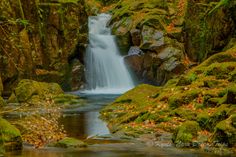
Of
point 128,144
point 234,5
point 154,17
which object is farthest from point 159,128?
point 154,17

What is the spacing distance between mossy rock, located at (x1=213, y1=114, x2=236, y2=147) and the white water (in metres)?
18.6

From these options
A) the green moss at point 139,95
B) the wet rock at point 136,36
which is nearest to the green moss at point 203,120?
the green moss at point 139,95

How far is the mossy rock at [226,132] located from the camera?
33.7 feet

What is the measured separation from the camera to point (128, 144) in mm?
11258

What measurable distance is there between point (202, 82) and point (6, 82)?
15.2 m

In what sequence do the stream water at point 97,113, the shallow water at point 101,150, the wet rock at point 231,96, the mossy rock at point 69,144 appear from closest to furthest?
the shallow water at point 101,150
the stream water at point 97,113
the mossy rock at point 69,144
the wet rock at point 231,96

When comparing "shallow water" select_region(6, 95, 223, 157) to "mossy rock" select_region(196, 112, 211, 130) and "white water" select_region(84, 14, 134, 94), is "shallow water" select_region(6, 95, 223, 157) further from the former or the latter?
"white water" select_region(84, 14, 134, 94)

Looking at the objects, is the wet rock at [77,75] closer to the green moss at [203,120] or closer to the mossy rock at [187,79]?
the mossy rock at [187,79]

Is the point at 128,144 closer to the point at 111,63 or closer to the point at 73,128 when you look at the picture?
the point at 73,128

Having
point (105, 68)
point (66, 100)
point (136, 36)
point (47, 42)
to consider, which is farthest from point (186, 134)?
point (47, 42)

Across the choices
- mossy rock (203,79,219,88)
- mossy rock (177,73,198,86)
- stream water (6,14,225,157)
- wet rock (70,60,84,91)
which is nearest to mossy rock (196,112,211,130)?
stream water (6,14,225,157)

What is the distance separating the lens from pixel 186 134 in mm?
11109

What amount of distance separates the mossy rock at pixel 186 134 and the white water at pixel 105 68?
1775 centimetres

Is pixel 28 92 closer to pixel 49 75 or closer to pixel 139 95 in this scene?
pixel 139 95
